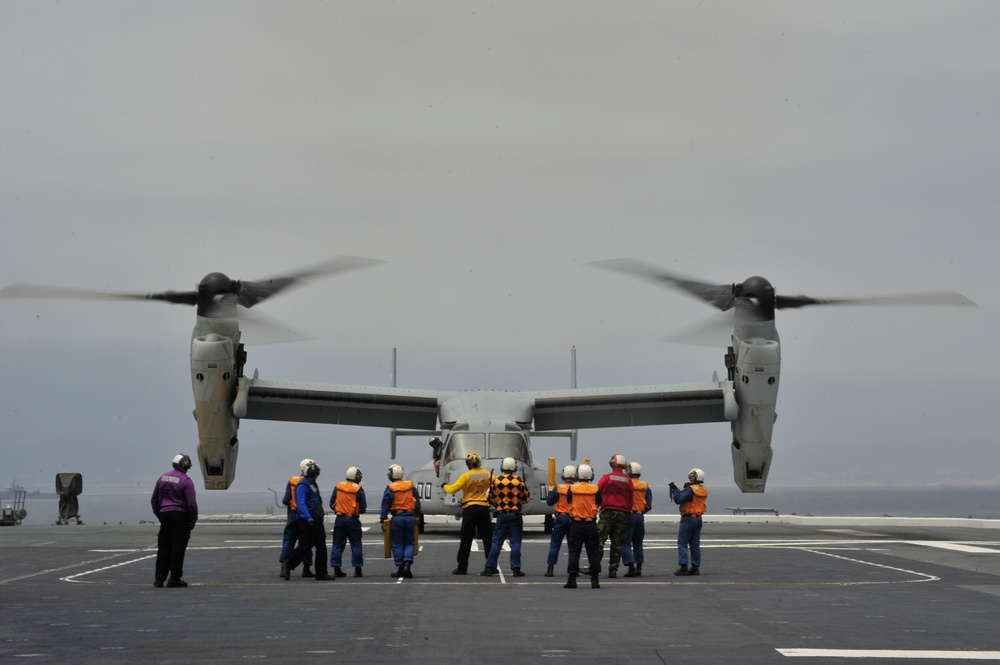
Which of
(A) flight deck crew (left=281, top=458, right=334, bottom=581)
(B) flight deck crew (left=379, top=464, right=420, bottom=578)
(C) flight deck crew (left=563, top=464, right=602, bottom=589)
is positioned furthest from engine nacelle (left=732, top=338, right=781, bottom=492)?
(A) flight deck crew (left=281, top=458, right=334, bottom=581)

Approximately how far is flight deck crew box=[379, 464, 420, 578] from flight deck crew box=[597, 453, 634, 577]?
299 cm

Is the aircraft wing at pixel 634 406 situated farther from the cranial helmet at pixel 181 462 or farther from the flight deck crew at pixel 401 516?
the cranial helmet at pixel 181 462

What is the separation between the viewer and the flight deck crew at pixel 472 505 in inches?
746

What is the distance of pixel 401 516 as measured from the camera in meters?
18.7

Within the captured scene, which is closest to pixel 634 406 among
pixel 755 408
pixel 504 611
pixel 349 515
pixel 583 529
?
pixel 755 408

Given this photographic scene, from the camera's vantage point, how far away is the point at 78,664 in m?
9.44

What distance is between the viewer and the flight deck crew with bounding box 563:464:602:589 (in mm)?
16547

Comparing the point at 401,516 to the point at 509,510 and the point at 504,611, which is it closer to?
the point at 509,510

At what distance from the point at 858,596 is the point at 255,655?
841 centimetres

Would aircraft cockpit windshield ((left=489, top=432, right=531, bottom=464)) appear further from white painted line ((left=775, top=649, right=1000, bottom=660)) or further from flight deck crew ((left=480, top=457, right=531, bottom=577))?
white painted line ((left=775, top=649, right=1000, bottom=660))

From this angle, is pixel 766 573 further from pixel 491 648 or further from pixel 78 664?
pixel 78 664

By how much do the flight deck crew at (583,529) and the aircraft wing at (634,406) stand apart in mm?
15620

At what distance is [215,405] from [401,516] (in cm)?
1373

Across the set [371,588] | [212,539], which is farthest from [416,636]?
[212,539]
